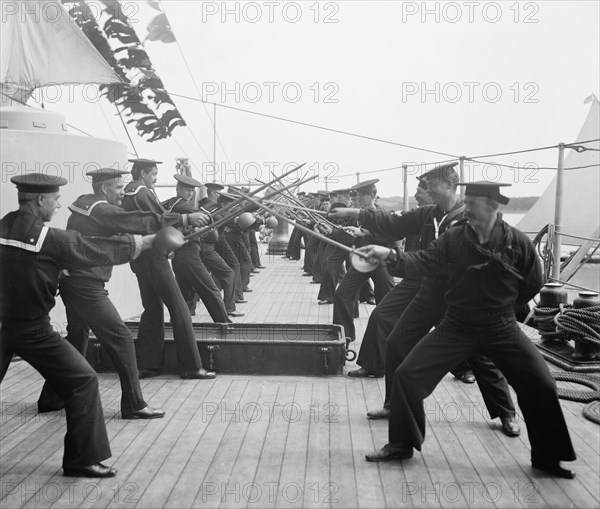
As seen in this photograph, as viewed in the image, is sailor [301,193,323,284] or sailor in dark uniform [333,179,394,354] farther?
sailor [301,193,323,284]

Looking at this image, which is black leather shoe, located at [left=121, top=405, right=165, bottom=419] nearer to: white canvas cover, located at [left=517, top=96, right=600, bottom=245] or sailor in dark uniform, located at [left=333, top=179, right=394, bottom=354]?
sailor in dark uniform, located at [left=333, top=179, right=394, bottom=354]

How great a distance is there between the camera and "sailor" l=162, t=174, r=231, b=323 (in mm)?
5938

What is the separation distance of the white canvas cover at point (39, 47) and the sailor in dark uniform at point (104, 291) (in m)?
5.09

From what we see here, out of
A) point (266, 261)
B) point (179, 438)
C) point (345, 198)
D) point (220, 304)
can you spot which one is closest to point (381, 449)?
point (179, 438)

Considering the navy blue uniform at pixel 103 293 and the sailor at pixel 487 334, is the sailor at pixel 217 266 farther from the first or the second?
the sailor at pixel 487 334

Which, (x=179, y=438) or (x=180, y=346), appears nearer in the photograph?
(x=179, y=438)

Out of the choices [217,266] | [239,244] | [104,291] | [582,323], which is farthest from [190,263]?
[239,244]

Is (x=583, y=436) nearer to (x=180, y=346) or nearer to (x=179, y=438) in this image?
(x=179, y=438)

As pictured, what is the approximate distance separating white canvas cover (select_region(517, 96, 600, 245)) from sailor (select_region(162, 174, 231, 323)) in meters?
29.8

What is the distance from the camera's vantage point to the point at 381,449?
11.9 ft

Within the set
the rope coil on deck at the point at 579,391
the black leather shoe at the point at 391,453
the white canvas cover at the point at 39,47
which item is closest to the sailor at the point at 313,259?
the white canvas cover at the point at 39,47

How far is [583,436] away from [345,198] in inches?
226

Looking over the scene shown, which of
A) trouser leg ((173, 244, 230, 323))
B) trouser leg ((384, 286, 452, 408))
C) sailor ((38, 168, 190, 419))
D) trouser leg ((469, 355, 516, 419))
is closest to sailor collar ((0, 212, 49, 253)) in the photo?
sailor ((38, 168, 190, 419))

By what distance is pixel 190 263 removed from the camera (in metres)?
6.27
